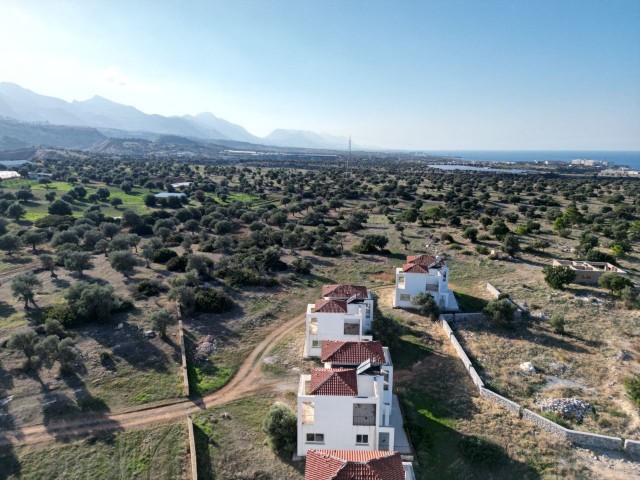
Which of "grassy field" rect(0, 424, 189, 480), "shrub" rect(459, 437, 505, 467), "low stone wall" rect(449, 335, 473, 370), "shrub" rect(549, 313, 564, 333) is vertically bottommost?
"grassy field" rect(0, 424, 189, 480)

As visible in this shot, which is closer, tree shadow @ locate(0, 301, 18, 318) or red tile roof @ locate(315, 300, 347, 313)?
red tile roof @ locate(315, 300, 347, 313)

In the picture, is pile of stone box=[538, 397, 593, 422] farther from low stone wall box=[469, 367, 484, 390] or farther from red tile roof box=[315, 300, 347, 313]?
red tile roof box=[315, 300, 347, 313]

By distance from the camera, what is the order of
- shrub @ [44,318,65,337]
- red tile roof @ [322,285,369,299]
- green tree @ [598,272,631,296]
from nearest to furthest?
shrub @ [44,318,65,337], red tile roof @ [322,285,369,299], green tree @ [598,272,631,296]

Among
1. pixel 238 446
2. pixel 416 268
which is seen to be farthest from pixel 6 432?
pixel 416 268

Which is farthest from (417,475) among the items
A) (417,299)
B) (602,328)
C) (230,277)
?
(230,277)

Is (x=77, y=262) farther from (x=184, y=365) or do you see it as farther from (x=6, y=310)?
(x=184, y=365)

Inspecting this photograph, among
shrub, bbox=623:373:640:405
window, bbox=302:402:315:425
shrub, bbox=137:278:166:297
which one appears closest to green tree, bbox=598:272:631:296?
shrub, bbox=623:373:640:405
